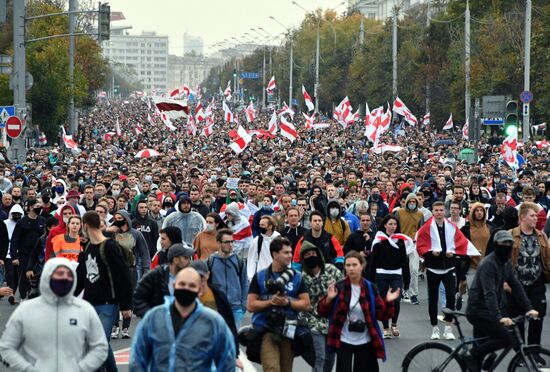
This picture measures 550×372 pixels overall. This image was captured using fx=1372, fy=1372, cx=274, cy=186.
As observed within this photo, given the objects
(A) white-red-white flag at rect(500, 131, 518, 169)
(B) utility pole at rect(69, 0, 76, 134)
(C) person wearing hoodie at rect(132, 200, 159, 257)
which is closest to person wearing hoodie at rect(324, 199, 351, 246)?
(C) person wearing hoodie at rect(132, 200, 159, 257)

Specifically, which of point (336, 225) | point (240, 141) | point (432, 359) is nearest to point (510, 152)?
point (240, 141)

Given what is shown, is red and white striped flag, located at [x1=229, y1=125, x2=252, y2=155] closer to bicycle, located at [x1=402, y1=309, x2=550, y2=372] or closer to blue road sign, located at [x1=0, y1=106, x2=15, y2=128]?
blue road sign, located at [x1=0, y1=106, x2=15, y2=128]

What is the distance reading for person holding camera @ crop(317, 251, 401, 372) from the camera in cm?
961

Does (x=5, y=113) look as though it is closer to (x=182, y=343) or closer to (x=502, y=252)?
(x=502, y=252)

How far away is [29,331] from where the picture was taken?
7520 mm

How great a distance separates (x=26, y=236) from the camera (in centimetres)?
1650

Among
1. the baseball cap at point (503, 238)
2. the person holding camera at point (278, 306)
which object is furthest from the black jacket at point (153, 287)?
the baseball cap at point (503, 238)

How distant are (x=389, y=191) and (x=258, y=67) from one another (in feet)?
533

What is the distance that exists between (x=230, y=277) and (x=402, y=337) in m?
4.01

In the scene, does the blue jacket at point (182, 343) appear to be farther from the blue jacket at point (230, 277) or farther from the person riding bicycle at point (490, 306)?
the blue jacket at point (230, 277)

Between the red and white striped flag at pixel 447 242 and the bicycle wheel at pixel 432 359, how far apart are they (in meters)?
4.07

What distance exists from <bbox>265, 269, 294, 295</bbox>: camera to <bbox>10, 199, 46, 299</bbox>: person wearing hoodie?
745 centimetres

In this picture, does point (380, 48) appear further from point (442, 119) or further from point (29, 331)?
point (29, 331)

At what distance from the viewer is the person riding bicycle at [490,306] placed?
33.6 ft
